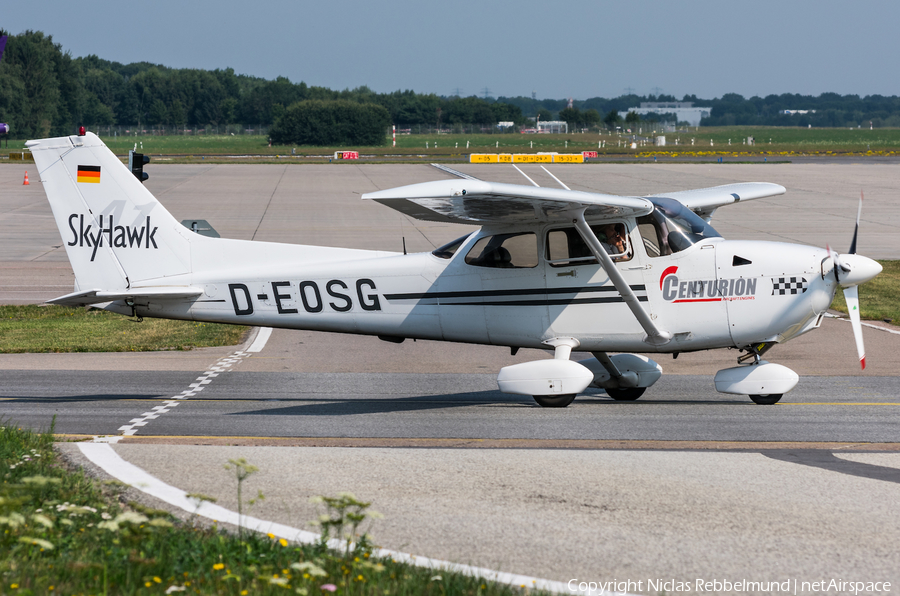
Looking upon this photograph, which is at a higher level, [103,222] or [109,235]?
[103,222]

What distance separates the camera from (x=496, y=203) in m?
9.83

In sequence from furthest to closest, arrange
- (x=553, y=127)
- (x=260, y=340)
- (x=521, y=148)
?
(x=553, y=127), (x=521, y=148), (x=260, y=340)

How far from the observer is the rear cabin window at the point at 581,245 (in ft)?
35.4

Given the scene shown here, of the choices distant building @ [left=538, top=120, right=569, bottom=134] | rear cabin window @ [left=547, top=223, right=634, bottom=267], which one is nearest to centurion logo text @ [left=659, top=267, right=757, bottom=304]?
rear cabin window @ [left=547, top=223, right=634, bottom=267]

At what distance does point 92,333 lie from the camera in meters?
17.0

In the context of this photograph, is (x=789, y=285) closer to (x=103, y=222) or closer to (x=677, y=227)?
(x=677, y=227)

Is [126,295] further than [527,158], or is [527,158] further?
[527,158]

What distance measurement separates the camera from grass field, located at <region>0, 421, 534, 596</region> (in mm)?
4500

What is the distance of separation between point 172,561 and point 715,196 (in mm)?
9952

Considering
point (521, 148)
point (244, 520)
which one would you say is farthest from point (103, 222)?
point (521, 148)

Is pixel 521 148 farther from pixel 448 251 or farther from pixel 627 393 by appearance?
pixel 448 251

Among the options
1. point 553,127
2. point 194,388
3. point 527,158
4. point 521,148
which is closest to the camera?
point 194,388

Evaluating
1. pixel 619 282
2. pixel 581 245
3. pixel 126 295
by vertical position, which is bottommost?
pixel 126 295

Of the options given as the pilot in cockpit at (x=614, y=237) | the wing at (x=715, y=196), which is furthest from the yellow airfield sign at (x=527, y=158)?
the pilot in cockpit at (x=614, y=237)
